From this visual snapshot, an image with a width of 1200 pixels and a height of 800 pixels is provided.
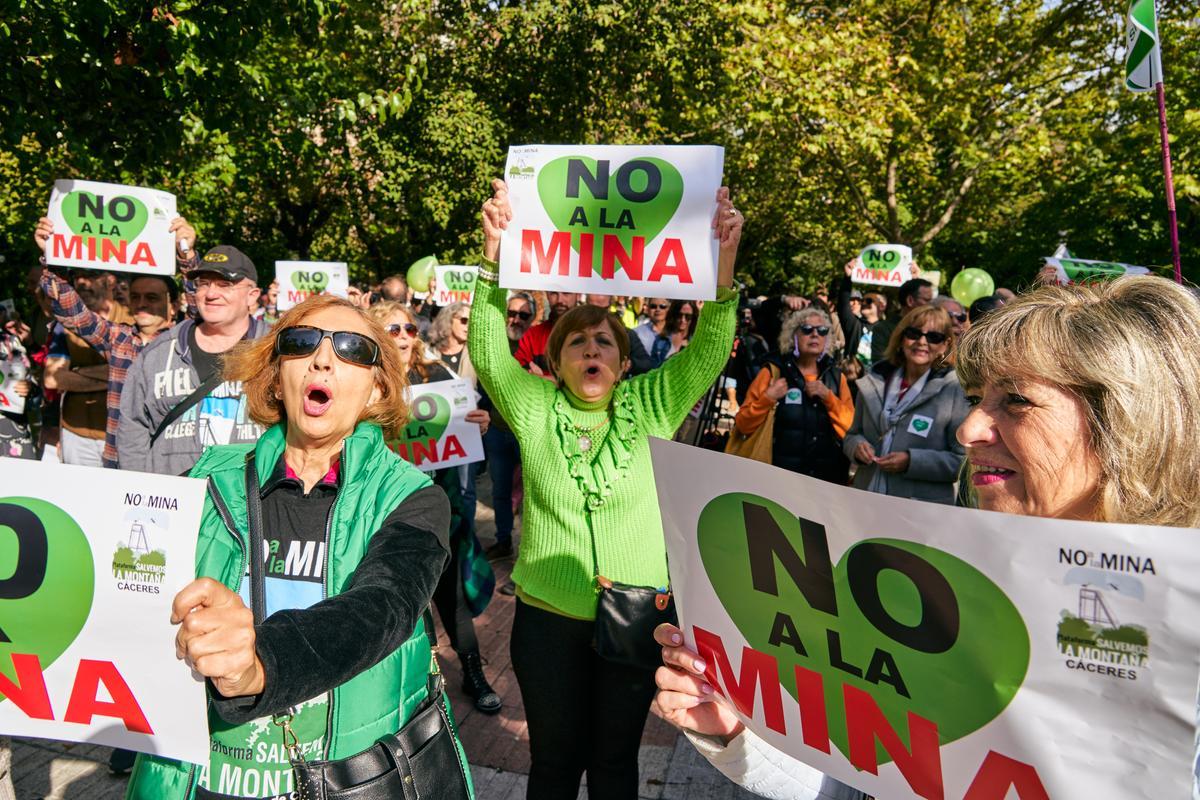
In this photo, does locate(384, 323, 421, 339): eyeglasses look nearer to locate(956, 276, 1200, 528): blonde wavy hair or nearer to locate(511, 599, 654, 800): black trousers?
locate(511, 599, 654, 800): black trousers

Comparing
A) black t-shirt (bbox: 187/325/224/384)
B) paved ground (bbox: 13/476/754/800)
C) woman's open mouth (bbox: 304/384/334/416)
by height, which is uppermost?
black t-shirt (bbox: 187/325/224/384)

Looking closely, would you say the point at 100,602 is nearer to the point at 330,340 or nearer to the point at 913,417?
the point at 330,340

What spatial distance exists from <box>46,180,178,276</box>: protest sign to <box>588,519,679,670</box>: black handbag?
12.3ft

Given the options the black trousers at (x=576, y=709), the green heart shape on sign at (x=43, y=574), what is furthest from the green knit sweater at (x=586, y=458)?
the green heart shape on sign at (x=43, y=574)

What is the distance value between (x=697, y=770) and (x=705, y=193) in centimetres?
244

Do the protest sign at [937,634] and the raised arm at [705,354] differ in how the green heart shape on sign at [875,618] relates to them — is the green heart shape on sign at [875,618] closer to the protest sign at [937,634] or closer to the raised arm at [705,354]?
the protest sign at [937,634]

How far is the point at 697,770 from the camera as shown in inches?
141

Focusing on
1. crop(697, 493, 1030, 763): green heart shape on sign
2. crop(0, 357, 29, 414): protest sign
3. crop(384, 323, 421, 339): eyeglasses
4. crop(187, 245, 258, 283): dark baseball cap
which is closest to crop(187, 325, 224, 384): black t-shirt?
crop(187, 245, 258, 283): dark baseball cap

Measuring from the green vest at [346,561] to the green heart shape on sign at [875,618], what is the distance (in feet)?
2.63

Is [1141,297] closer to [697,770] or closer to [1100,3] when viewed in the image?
[697,770]

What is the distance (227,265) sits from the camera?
12.0 ft

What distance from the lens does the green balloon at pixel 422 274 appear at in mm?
11133

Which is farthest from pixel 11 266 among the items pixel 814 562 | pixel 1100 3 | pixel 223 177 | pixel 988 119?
pixel 1100 3

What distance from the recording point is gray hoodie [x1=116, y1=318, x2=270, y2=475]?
3184 millimetres
